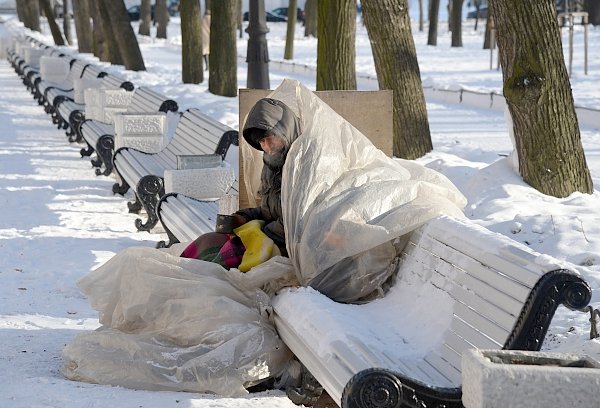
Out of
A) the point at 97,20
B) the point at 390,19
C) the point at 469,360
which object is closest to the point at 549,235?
the point at 469,360

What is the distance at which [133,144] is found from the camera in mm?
12047

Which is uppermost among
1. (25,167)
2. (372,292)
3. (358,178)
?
(358,178)

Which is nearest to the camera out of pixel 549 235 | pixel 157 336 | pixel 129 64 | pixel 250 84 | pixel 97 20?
pixel 157 336

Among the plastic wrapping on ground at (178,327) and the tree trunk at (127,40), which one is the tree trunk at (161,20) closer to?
the tree trunk at (127,40)

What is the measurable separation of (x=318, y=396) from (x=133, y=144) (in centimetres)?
720

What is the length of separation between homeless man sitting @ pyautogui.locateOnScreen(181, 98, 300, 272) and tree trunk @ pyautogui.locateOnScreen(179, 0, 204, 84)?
1521cm

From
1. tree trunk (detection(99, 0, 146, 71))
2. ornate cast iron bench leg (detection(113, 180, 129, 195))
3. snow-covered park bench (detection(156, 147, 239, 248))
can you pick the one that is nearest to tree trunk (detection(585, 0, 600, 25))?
tree trunk (detection(99, 0, 146, 71))

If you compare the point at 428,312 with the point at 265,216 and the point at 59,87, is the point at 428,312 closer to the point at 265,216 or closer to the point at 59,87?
the point at 265,216

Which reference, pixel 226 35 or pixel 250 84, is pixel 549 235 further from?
pixel 226 35

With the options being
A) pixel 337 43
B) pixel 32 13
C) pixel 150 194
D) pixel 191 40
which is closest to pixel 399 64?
pixel 337 43

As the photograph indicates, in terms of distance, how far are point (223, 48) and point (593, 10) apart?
2324 cm

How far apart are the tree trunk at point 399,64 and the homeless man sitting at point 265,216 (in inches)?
224

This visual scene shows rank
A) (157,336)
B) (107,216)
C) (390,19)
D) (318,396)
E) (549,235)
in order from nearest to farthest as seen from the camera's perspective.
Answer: (318,396) < (157,336) < (549,235) < (107,216) < (390,19)

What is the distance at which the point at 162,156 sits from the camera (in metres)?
11.3
